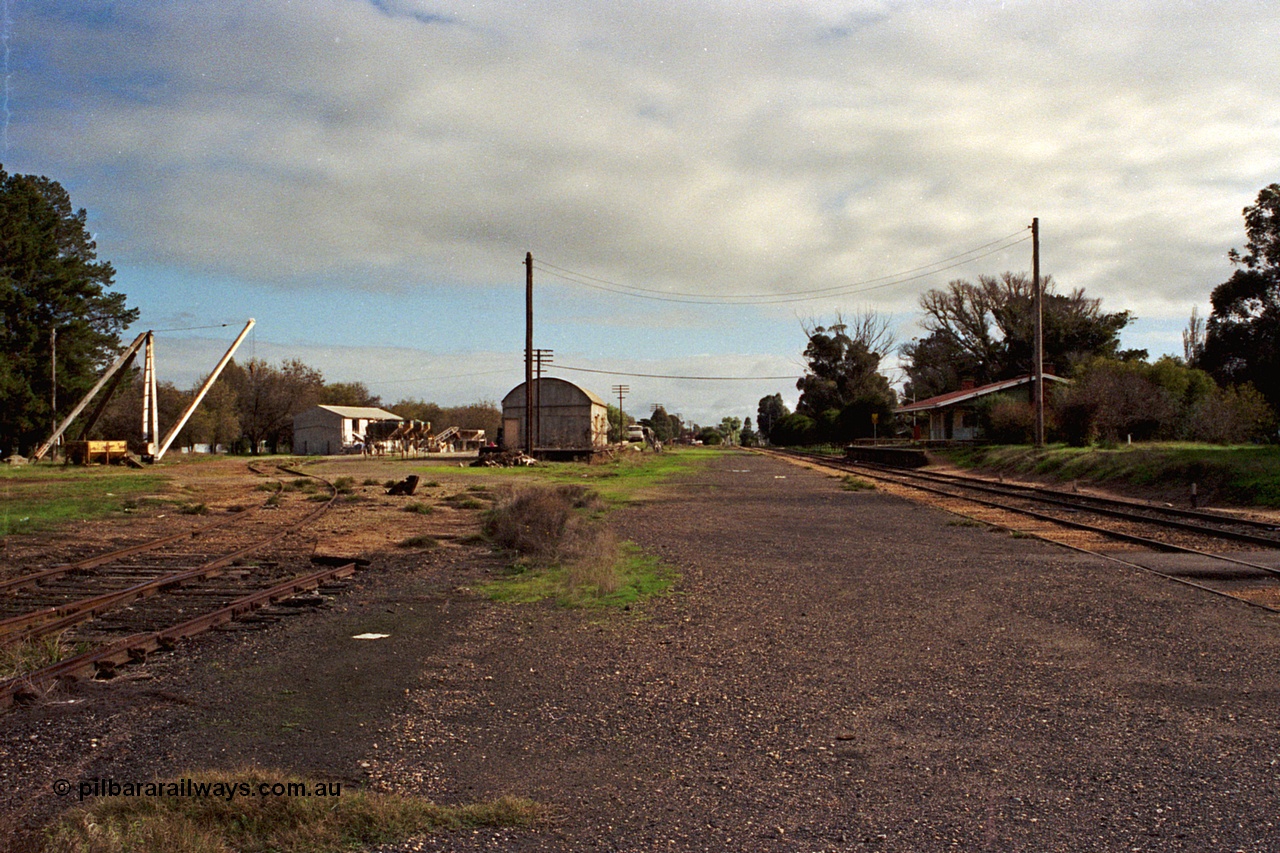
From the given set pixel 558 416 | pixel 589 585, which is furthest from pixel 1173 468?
pixel 558 416

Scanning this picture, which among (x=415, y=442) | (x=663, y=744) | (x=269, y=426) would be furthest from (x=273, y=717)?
(x=269, y=426)

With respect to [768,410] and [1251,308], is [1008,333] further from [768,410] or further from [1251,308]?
[768,410]

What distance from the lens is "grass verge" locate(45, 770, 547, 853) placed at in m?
3.52

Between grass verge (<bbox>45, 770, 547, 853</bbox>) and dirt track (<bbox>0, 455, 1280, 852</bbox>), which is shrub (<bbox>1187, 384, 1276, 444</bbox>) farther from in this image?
grass verge (<bbox>45, 770, 547, 853</bbox>)

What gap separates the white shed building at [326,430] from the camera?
72188mm

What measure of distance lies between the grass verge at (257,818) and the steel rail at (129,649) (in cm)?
219

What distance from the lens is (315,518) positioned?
1862cm


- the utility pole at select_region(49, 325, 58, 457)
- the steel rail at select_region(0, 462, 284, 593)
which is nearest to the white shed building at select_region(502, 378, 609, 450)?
the utility pole at select_region(49, 325, 58, 457)

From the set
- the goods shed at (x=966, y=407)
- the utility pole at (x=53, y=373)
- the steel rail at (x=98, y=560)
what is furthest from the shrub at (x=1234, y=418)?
the utility pole at (x=53, y=373)

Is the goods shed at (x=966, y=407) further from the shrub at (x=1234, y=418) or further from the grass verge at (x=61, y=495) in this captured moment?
the grass verge at (x=61, y=495)

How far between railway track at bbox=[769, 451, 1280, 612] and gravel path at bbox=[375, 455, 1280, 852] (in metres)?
1.07

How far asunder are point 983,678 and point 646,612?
348 centimetres

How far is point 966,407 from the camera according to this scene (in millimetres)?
56938

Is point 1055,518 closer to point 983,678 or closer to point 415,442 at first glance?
point 983,678
